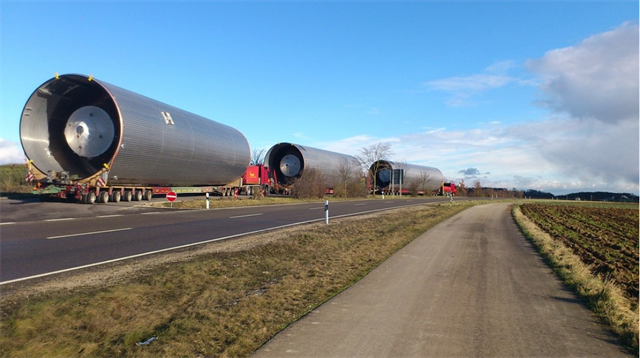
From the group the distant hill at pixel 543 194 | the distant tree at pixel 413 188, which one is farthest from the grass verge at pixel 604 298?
the distant hill at pixel 543 194

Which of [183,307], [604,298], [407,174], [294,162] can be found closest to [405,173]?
[407,174]

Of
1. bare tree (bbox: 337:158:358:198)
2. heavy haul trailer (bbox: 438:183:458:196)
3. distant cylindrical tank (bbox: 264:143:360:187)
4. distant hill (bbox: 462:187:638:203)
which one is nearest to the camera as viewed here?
distant cylindrical tank (bbox: 264:143:360:187)

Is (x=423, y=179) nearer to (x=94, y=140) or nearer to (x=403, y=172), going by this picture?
(x=403, y=172)

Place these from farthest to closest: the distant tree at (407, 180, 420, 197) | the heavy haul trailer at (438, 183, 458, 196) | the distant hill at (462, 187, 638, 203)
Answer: the distant hill at (462, 187, 638, 203)
the heavy haul trailer at (438, 183, 458, 196)
the distant tree at (407, 180, 420, 197)

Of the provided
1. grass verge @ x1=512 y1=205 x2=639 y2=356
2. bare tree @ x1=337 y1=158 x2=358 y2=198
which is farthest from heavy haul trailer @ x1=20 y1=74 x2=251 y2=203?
bare tree @ x1=337 y1=158 x2=358 y2=198

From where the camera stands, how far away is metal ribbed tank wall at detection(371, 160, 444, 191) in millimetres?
61441

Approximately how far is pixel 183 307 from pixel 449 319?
3.21 meters

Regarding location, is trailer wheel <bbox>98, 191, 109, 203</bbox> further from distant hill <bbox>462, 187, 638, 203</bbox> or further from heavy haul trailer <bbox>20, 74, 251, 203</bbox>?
distant hill <bbox>462, 187, 638, 203</bbox>

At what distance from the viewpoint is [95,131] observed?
906 inches

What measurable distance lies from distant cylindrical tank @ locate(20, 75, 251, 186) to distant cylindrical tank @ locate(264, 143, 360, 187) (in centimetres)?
1792

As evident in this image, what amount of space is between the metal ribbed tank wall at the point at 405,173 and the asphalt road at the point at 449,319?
53426mm

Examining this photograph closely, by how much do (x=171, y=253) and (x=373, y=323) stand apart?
569 cm

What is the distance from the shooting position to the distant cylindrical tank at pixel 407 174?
61.4m

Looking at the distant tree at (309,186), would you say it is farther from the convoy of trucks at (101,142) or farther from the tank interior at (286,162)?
the convoy of trucks at (101,142)
